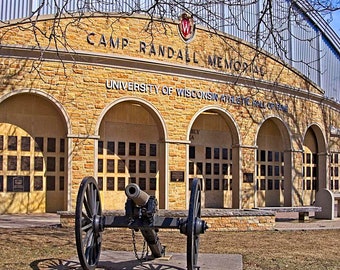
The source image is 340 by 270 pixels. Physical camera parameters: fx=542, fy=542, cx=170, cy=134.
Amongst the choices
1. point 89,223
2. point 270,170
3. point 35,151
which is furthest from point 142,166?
point 89,223

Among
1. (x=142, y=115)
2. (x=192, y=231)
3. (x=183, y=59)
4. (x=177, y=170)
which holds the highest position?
(x=183, y=59)

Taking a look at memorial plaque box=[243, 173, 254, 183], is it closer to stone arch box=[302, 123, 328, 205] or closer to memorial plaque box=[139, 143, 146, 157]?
memorial plaque box=[139, 143, 146, 157]

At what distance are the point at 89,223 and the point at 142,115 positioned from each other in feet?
41.4

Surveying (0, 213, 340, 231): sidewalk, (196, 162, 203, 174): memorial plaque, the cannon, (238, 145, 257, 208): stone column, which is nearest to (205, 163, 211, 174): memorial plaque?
(196, 162, 203, 174): memorial plaque

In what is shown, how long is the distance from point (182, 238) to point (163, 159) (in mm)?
6087

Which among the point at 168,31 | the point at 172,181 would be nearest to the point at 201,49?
the point at 168,31

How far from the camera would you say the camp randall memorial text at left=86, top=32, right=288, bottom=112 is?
1741 cm

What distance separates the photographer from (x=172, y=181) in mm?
18297

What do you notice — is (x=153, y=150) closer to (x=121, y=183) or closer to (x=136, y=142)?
(x=136, y=142)

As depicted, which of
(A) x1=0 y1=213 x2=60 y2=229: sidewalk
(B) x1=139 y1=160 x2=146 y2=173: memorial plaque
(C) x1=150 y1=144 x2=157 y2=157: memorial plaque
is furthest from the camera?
(C) x1=150 y1=144 x2=157 y2=157: memorial plaque

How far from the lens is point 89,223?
23.6ft

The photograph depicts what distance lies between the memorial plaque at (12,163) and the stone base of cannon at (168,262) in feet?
28.4

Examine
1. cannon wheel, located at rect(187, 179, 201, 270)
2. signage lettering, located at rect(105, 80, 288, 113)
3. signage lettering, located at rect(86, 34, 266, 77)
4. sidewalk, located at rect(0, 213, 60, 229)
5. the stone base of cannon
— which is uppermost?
signage lettering, located at rect(86, 34, 266, 77)

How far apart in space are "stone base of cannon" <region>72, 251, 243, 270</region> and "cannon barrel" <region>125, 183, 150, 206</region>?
1274 millimetres
